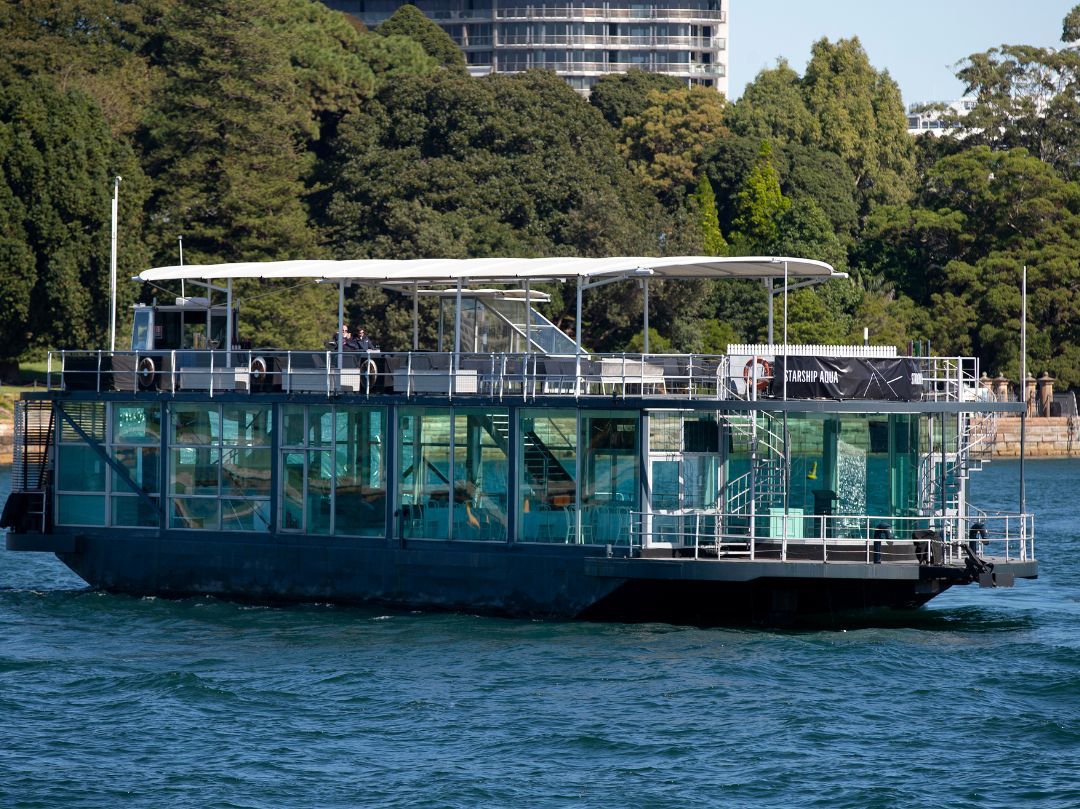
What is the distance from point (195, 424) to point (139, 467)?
5.08 ft

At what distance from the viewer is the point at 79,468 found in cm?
3781

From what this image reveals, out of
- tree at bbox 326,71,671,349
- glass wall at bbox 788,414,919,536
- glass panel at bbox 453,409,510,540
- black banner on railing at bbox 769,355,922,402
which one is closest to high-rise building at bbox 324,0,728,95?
tree at bbox 326,71,671,349

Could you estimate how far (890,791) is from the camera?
80.2ft

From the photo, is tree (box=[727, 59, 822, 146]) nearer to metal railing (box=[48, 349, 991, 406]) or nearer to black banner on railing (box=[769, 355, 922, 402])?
metal railing (box=[48, 349, 991, 406])

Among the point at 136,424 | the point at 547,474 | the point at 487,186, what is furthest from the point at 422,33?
the point at 547,474

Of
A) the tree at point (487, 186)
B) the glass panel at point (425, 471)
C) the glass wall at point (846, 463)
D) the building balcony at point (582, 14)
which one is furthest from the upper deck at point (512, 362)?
the building balcony at point (582, 14)

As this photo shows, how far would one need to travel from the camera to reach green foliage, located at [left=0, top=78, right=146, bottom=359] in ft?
272

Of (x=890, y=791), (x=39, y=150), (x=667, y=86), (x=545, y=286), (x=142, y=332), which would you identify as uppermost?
(x=667, y=86)

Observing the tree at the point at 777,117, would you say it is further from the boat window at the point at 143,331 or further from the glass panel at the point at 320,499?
the glass panel at the point at 320,499

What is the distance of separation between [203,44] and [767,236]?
35069mm

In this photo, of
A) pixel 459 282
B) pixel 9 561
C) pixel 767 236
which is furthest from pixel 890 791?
pixel 767 236

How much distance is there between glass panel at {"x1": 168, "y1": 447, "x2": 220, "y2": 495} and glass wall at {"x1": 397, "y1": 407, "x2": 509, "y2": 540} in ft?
13.9

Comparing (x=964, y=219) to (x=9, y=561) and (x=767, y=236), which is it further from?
(x=9, y=561)

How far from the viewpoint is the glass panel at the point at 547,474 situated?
1323 inches
